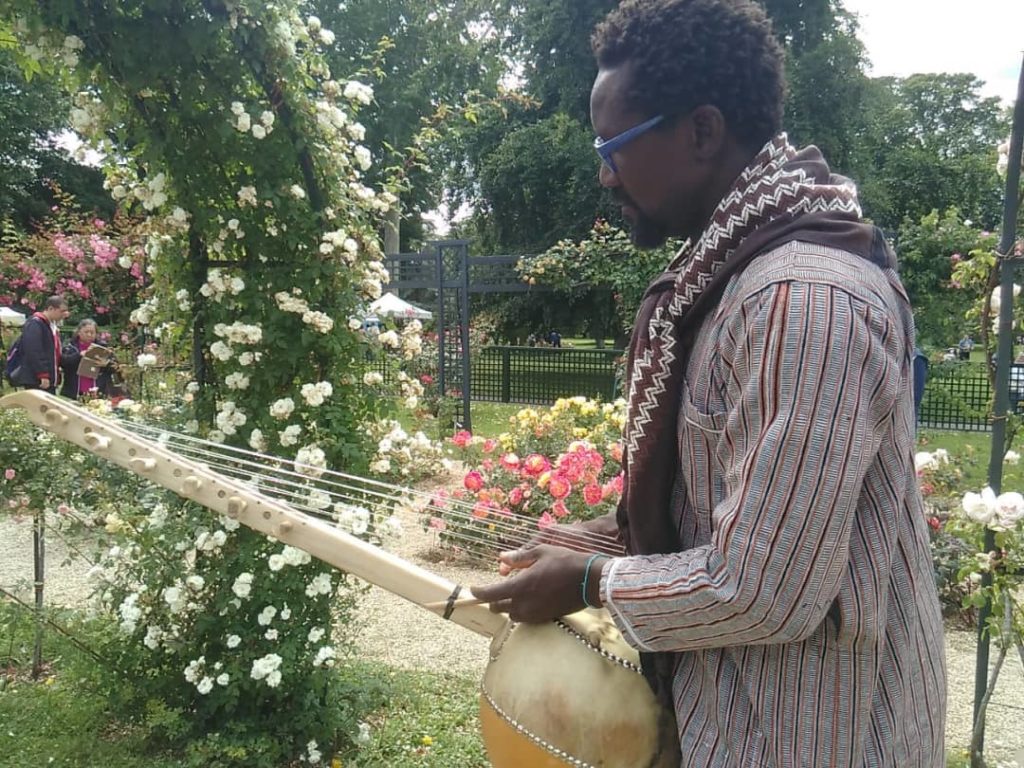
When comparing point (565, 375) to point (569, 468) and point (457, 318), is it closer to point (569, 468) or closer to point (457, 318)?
point (457, 318)

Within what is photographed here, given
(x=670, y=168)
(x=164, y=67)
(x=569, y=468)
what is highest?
(x=164, y=67)

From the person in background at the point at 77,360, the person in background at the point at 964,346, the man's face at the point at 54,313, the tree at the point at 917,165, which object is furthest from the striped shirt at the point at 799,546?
the tree at the point at 917,165

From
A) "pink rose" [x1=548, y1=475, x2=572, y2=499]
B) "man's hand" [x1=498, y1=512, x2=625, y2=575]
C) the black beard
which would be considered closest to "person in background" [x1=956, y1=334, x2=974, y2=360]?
"pink rose" [x1=548, y1=475, x2=572, y2=499]

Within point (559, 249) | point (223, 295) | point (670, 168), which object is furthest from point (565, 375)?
point (670, 168)

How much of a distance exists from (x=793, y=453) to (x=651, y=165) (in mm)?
532

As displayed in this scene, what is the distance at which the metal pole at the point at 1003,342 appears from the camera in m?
2.81

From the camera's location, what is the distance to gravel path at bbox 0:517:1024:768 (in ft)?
12.6

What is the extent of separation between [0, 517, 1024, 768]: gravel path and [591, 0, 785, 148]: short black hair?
3.19 m

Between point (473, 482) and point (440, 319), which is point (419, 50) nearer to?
point (440, 319)

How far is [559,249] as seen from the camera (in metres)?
11.9

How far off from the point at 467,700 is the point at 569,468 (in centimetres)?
214

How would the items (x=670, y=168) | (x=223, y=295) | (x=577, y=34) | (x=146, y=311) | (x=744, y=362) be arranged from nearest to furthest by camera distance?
(x=744, y=362)
(x=670, y=168)
(x=223, y=295)
(x=146, y=311)
(x=577, y=34)

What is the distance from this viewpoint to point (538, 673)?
51.0 inches

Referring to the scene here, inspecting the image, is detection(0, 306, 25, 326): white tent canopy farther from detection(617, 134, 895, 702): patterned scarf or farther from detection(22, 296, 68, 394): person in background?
detection(617, 134, 895, 702): patterned scarf
